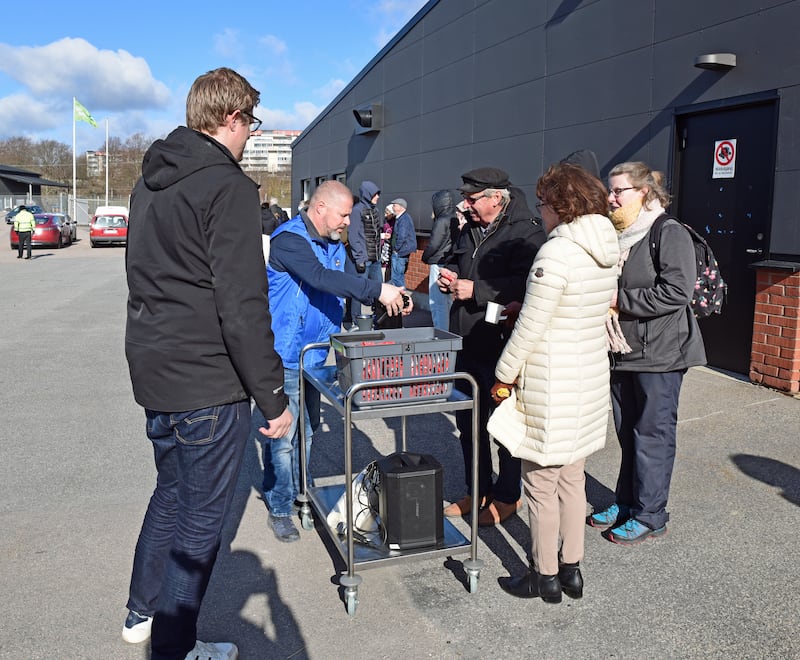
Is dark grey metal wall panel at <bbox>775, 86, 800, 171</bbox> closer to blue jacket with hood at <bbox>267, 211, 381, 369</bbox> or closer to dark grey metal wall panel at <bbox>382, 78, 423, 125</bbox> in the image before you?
blue jacket with hood at <bbox>267, 211, 381, 369</bbox>

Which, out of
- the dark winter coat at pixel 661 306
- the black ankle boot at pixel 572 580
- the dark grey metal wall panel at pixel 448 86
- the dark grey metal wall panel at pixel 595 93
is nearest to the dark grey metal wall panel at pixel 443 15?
the dark grey metal wall panel at pixel 448 86

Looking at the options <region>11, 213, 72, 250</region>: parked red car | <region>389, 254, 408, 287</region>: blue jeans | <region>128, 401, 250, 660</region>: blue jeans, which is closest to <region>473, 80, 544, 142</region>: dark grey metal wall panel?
<region>389, 254, 408, 287</region>: blue jeans

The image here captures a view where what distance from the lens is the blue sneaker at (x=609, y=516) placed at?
4.34 m

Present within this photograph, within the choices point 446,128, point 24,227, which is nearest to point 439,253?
point 446,128

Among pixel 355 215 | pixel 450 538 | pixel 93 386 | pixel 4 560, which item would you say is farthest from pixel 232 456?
pixel 355 215

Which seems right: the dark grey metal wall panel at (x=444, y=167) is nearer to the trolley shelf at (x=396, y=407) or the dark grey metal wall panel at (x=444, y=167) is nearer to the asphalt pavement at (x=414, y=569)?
the asphalt pavement at (x=414, y=569)

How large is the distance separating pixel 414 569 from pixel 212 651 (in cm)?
121

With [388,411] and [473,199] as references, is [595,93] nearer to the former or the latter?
[473,199]

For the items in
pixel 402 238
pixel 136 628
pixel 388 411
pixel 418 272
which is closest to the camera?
pixel 136 628

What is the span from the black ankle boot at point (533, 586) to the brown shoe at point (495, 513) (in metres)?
0.66

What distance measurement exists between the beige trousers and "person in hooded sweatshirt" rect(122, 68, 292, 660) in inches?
49.9

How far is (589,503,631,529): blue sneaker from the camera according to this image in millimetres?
4336

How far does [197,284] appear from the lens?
8.57ft

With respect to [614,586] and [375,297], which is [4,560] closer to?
[375,297]
